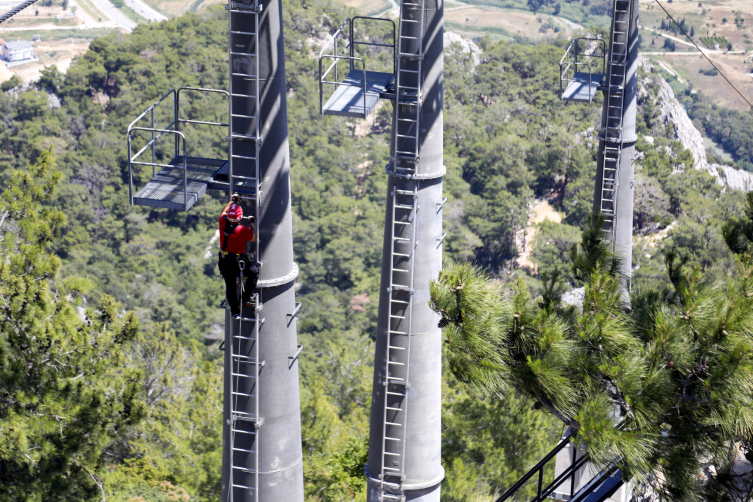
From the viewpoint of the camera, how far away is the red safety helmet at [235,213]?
18.1 feet

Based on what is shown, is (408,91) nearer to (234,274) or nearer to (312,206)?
(234,274)

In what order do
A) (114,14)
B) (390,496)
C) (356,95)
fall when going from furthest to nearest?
(114,14) < (390,496) < (356,95)

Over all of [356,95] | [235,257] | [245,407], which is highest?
[356,95]

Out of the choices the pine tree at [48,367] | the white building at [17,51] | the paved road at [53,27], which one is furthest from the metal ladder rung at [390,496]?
the paved road at [53,27]

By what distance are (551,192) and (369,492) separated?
39.5m

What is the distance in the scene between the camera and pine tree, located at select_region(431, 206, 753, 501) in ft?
15.3

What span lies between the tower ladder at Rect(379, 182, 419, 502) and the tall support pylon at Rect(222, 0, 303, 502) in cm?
104

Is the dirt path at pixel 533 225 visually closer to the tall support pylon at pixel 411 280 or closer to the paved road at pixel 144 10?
the tall support pylon at pixel 411 280

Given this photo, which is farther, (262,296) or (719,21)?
(719,21)

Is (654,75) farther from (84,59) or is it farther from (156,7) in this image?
(156,7)

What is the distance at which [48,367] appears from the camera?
436 inches

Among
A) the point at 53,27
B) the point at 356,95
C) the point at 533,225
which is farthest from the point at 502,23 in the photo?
the point at 356,95

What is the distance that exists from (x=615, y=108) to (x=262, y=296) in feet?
20.4

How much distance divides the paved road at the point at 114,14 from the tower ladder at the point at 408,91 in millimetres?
95010
